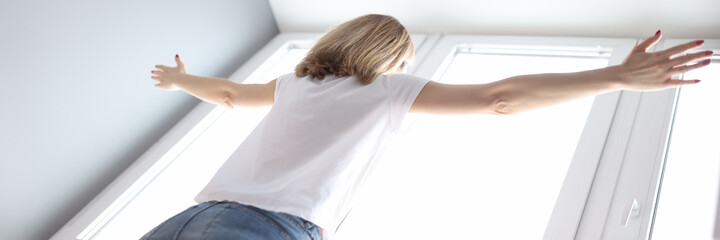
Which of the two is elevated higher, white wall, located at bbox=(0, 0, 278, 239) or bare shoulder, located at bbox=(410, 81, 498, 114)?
bare shoulder, located at bbox=(410, 81, 498, 114)

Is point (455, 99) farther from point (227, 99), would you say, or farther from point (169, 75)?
point (169, 75)

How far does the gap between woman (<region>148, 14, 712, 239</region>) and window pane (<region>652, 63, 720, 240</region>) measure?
11.7 inches

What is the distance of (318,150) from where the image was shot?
1188 millimetres

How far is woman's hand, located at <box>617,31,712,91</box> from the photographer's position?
102 centimetres

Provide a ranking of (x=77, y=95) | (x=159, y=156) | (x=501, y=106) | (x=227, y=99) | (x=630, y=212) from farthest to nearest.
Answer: (x=159, y=156) < (x=77, y=95) < (x=227, y=99) < (x=630, y=212) < (x=501, y=106)

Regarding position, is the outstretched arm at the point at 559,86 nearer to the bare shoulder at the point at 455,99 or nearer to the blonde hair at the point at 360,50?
the bare shoulder at the point at 455,99

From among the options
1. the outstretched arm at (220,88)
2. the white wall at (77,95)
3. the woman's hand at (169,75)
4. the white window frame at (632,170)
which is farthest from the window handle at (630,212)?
the white wall at (77,95)

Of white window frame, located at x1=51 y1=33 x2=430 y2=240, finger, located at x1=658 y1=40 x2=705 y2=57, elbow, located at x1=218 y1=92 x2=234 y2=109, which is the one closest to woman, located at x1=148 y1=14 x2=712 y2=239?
finger, located at x1=658 y1=40 x2=705 y2=57

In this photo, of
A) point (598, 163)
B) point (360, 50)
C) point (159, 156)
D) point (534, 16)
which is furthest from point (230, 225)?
point (534, 16)

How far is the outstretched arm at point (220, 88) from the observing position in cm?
147

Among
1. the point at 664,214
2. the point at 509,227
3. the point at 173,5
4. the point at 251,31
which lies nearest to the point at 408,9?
the point at 251,31

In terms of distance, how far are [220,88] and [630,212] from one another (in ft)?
3.06

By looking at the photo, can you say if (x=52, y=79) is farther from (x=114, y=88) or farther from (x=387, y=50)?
(x=387, y=50)

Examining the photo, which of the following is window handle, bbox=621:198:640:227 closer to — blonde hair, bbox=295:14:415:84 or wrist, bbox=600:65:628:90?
wrist, bbox=600:65:628:90
